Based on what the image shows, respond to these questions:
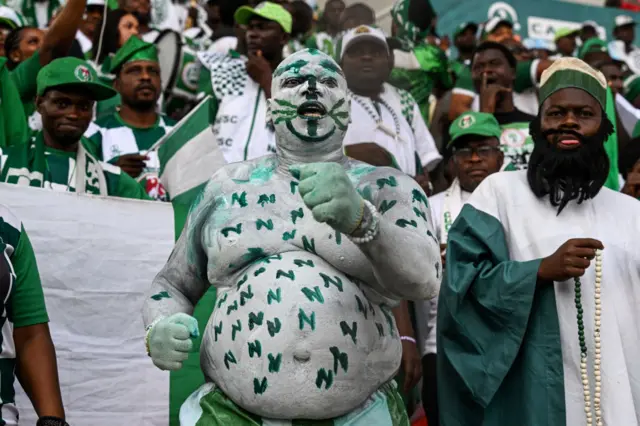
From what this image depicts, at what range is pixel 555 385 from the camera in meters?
4.42

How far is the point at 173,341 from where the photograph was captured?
337 cm

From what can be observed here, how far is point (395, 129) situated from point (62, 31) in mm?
2121

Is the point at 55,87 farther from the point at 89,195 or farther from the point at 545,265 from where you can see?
the point at 545,265

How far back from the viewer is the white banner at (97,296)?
5.08m

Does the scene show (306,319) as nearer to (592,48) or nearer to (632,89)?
(632,89)

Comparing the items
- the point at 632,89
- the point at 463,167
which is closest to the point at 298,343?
the point at 463,167

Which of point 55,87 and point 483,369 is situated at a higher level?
point 55,87

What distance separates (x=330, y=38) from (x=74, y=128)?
4.37 m

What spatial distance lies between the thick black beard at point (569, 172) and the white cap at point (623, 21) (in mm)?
8656

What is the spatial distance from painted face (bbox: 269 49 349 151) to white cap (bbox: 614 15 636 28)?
396 inches

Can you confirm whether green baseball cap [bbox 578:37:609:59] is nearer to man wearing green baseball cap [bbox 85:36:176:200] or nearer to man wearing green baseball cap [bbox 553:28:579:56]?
man wearing green baseball cap [bbox 553:28:579:56]

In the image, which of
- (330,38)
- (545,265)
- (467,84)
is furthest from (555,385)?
(330,38)

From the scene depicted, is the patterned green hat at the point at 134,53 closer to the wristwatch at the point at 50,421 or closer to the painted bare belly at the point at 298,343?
the wristwatch at the point at 50,421

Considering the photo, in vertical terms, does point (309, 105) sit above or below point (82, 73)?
above
